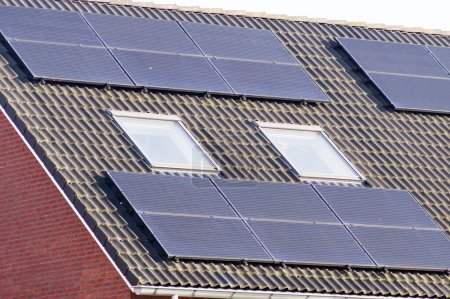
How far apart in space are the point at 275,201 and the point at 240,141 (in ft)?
6.42

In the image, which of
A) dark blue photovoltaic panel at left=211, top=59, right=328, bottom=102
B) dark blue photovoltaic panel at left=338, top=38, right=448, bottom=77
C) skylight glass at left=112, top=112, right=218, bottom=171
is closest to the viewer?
skylight glass at left=112, top=112, right=218, bottom=171

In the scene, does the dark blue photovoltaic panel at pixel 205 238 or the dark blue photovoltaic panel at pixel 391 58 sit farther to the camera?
the dark blue photovoltaic panel at pixel 391 58

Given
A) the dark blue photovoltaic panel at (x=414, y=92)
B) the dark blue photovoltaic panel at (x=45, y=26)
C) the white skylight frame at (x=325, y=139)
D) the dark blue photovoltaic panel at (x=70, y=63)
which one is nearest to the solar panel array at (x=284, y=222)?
the white skylight frame at (x=325, y=139)

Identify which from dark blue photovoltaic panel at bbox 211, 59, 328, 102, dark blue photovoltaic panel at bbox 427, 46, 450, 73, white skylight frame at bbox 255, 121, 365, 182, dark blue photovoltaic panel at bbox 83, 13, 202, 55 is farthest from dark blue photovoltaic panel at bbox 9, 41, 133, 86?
dark blue photovoltaic panel at bbox 427, 46, 450, 73

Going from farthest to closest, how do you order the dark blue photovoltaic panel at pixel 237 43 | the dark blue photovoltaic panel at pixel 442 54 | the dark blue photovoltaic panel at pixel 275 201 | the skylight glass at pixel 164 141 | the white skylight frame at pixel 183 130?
the dark blue photovoltaic panel at pixel 442 54 < the dark blue photovoltaic panel at pixel 237 43 < the skylight glass at pixel 164 141 < the white skylight frame at pixel 183 130 < the dark blue photovoltaic panel at pixel 275 201

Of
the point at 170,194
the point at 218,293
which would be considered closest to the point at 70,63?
the point at 170,194

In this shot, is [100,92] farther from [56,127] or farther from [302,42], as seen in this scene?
[302,42]

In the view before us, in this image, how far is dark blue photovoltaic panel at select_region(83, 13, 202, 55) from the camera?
24469mm

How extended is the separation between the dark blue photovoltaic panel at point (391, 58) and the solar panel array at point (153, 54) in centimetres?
183

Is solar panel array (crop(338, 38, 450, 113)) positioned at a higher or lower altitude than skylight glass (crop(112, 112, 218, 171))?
A: higher

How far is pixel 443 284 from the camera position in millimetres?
21859

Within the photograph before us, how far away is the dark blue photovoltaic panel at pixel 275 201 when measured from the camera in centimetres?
2131

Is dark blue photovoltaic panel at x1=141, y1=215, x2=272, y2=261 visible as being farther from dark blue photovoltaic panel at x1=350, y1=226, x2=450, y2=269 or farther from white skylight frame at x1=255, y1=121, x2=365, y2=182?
white skylight frame at x1=255, y1=121, x2=365, y2=182

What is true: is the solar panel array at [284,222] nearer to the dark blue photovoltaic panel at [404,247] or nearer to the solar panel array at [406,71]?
the dark blue photovoltaic panel at [404,247]
